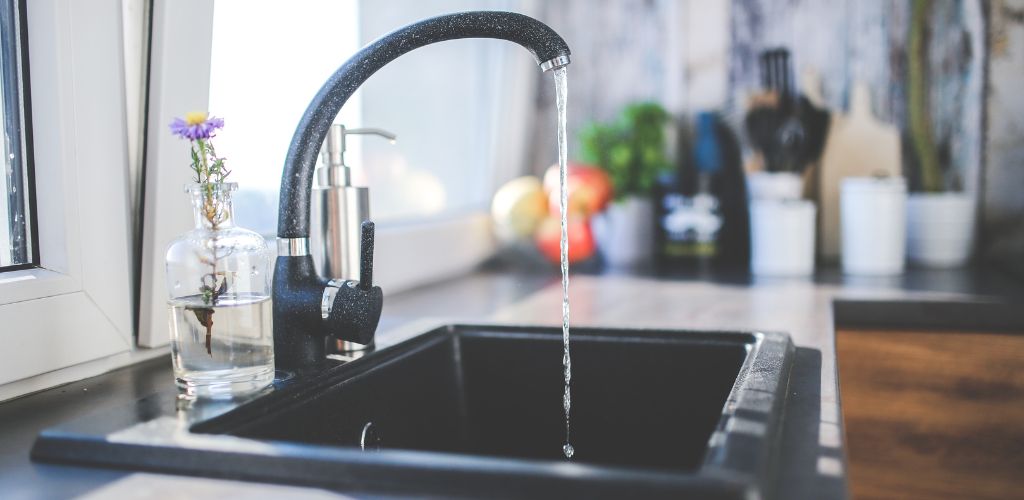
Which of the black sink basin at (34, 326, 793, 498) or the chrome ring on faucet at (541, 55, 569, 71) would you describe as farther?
the chrome ring on faucet at (541, 55, 569, 71)

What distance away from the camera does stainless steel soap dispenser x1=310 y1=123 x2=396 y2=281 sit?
0.94 metres

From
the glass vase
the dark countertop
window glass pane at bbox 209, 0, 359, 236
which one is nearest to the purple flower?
the glass vase

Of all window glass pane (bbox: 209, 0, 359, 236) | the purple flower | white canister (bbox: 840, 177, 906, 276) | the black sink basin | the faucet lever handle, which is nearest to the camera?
the black sink basin

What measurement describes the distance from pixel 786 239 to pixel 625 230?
343 millimetres

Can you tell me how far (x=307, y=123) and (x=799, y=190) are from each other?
1355mm

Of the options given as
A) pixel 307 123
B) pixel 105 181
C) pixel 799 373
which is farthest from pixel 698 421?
pixel 105 181

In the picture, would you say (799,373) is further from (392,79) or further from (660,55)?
(660,55)

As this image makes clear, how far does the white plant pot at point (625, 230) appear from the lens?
Answer: 201cm

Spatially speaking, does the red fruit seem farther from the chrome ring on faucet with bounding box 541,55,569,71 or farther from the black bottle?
the chrome ring on faucet with bounding box 541,55,569,71

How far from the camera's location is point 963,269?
6.16 ft

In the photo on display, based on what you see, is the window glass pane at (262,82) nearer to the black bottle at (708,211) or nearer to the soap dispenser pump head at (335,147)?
the soap dispenser pump head at (335,147)

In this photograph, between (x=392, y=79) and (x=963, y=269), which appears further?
(x=963, y=269)

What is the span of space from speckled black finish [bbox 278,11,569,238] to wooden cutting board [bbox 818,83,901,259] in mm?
1352

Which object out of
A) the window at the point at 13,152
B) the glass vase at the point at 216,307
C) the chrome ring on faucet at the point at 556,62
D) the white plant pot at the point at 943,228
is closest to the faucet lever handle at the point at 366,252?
the glass vase at the point at 216,307
